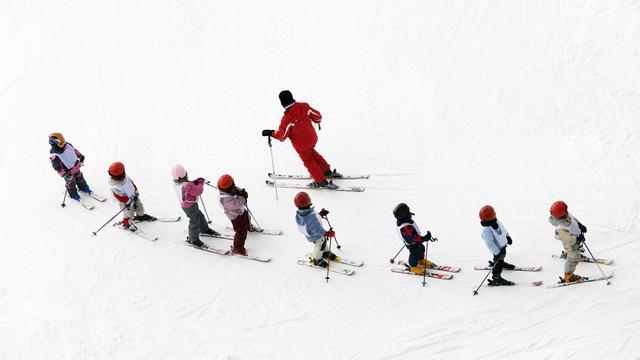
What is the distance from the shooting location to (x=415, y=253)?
8.52 meters

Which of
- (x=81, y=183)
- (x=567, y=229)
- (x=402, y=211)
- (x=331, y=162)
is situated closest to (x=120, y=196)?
(x=81, y=183)

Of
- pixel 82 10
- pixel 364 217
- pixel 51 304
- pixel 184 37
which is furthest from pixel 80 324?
pixel 82 10

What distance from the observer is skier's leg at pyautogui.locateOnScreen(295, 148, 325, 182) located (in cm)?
1048

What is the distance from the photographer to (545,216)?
9.58m

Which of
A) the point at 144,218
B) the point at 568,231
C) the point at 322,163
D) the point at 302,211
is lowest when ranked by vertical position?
the point at 144,218

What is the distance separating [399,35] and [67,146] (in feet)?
27.6

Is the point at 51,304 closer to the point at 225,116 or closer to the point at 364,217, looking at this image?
the point at 364,217

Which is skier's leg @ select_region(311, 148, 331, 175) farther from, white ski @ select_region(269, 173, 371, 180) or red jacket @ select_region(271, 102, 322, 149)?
red jacket @ select_region(271, 102, 322, 149)

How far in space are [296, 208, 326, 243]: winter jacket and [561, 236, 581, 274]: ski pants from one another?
344 cm

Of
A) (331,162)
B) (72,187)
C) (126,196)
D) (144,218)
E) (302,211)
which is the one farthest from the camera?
(331,162)

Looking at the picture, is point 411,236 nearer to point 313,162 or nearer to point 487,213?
point 487,213

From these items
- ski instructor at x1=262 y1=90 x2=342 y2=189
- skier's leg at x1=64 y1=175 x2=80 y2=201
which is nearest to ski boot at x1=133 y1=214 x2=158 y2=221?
skier's leg at x1=64 y1=175 x2=80 y2=201

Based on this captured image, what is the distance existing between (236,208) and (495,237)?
3.92m

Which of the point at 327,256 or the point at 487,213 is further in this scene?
the point at 327,256
